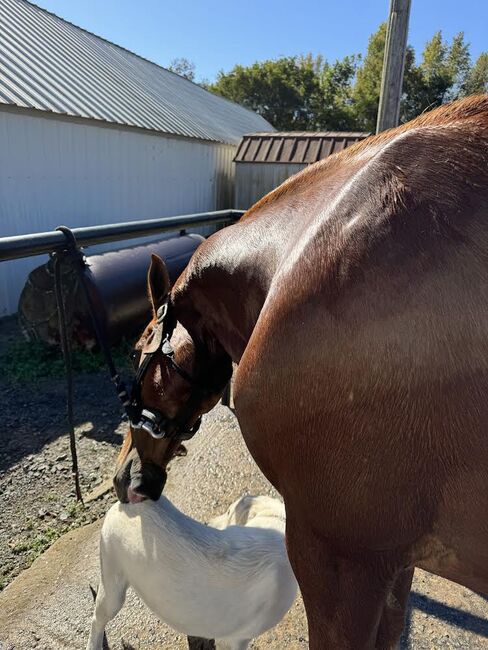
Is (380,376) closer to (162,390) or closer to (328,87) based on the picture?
(162,390)

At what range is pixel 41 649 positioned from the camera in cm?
192

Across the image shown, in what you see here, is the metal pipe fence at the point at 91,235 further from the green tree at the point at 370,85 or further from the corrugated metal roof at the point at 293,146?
the green tree at the point at 370,85

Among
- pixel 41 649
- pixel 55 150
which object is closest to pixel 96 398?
pixel 41 649

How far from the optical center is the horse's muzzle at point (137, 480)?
1692 millimetres

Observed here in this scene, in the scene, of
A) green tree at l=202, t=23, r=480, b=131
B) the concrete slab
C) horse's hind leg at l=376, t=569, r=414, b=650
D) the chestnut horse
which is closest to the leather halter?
the chestnut horse

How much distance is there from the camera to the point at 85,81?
981 centimetres

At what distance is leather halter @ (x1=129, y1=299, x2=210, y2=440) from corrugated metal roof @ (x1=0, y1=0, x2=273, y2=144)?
637cm

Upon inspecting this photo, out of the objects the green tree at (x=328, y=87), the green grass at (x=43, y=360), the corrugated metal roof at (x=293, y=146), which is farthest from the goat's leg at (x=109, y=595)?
the green tree at (x=328, y=87)

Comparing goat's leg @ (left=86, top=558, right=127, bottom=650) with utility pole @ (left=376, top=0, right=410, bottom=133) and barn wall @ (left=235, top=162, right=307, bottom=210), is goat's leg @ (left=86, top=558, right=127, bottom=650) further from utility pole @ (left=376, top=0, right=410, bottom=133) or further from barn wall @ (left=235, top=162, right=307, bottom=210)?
barn wall @ (left=235, top=162, right=307, bottom=210)

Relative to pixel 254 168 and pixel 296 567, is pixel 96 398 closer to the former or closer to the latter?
pixel 296 567

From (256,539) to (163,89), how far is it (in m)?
15.4

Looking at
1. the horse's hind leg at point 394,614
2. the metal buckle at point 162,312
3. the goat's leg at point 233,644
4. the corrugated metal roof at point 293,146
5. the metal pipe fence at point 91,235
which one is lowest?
the goat's leg at point 233,644

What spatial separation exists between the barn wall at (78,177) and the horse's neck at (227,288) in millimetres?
6304

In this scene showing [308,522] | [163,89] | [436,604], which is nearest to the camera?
[308,522]
